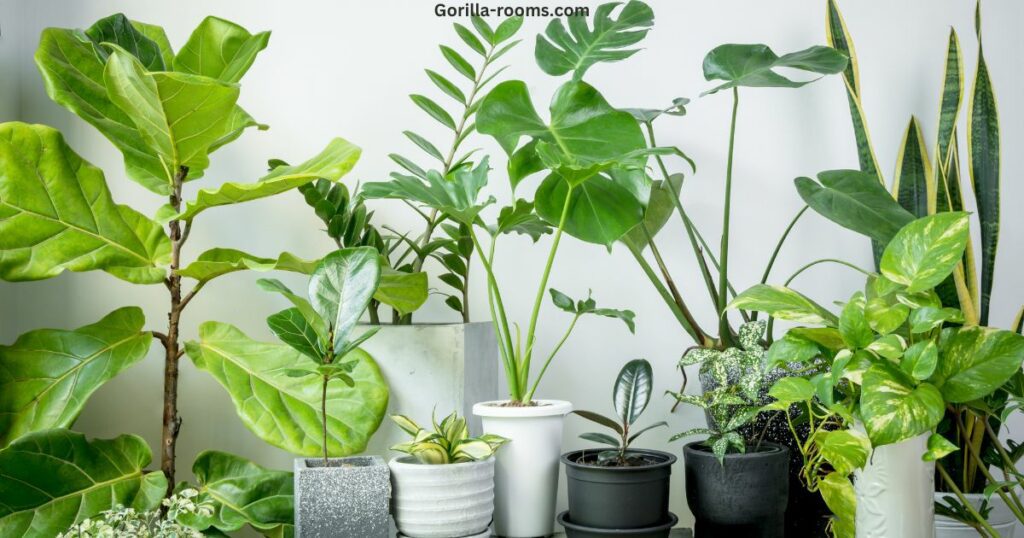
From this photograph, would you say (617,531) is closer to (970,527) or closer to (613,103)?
(970,527)

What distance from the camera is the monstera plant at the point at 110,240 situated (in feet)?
3.60

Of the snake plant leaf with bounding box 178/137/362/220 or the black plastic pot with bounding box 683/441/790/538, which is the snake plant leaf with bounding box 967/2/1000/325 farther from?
the snake plant leaf with bounding box 178/137/362/220

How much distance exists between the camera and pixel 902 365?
0.97m

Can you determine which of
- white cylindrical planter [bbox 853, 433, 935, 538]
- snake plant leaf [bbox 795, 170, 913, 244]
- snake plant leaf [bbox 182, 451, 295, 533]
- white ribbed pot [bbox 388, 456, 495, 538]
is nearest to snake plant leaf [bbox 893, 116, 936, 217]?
snake plant leaf [bbox 795, 170, 913, 244]

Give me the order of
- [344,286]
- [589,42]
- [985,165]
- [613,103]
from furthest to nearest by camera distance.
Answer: [613,103]
[985,165]
[589,42]
[344,286]

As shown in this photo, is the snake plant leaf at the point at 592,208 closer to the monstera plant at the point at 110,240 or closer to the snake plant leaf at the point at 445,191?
the snake plant leaf at the point at 445,191

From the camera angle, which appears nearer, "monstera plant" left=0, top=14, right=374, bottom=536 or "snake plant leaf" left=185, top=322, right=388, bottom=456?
"monstera plant" left=0, top=14, right=374, bottom=536

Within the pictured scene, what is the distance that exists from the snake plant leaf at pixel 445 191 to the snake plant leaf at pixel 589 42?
7.3 inches

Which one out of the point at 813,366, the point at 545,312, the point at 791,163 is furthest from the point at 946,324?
the point at 545,312

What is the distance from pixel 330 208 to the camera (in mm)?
1290

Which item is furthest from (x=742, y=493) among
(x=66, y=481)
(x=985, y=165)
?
(x=66, y=481)

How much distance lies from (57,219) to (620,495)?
844 millimetres

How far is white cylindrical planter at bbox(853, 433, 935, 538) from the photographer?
1044 millimetres

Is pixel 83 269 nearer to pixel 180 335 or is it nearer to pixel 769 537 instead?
pixel 180 335
